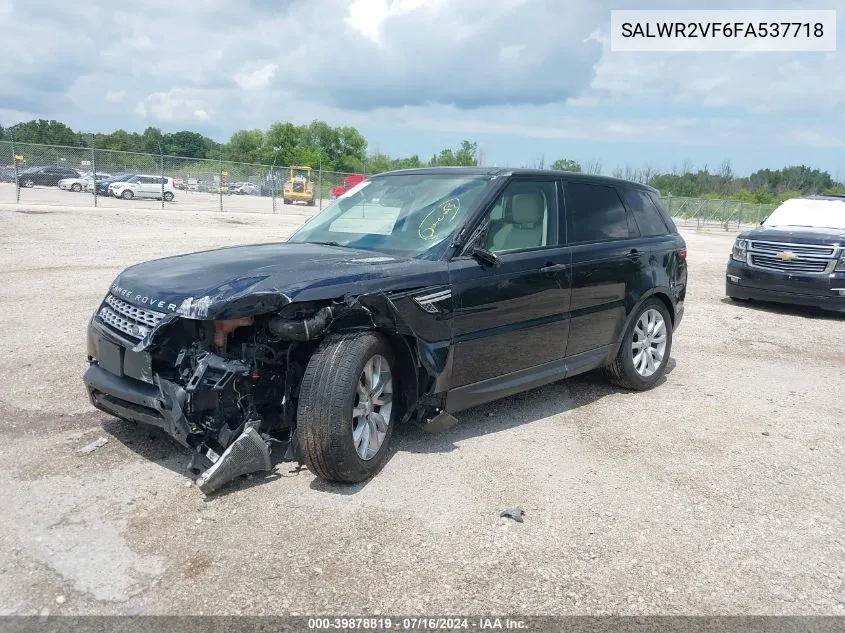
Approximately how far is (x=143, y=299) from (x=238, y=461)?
106 centimetres

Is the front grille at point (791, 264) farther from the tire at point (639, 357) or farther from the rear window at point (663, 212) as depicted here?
the tire at point (639, 357)

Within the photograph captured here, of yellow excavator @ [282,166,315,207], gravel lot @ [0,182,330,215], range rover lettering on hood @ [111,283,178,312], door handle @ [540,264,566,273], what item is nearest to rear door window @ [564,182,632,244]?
door handle @ [540,264,566,273]

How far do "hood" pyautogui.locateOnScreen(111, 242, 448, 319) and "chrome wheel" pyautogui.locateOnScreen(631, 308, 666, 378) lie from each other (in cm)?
254

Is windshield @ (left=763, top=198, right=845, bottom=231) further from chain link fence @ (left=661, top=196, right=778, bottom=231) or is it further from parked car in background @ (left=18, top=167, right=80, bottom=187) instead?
chain link fence @ (left=661, top=196, right=778, bottom=231)

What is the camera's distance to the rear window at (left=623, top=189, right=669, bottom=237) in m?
6.22

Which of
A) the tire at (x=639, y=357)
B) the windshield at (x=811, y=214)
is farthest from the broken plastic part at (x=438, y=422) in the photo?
the windshield at (x=811, y=214)

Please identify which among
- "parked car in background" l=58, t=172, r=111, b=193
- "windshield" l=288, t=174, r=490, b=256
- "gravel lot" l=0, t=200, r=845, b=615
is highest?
"parked car in background" l=58, t=172, r=111, b=193

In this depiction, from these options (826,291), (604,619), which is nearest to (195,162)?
(826,291)

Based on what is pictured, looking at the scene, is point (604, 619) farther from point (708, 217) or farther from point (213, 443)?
point (708, 217)

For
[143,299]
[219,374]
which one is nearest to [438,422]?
[219,374]

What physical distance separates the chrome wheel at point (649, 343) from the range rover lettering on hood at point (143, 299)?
3961 mm

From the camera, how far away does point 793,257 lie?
10703mm

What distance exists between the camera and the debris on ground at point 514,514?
3.72m

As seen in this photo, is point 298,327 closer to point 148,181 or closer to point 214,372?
point 214,372
